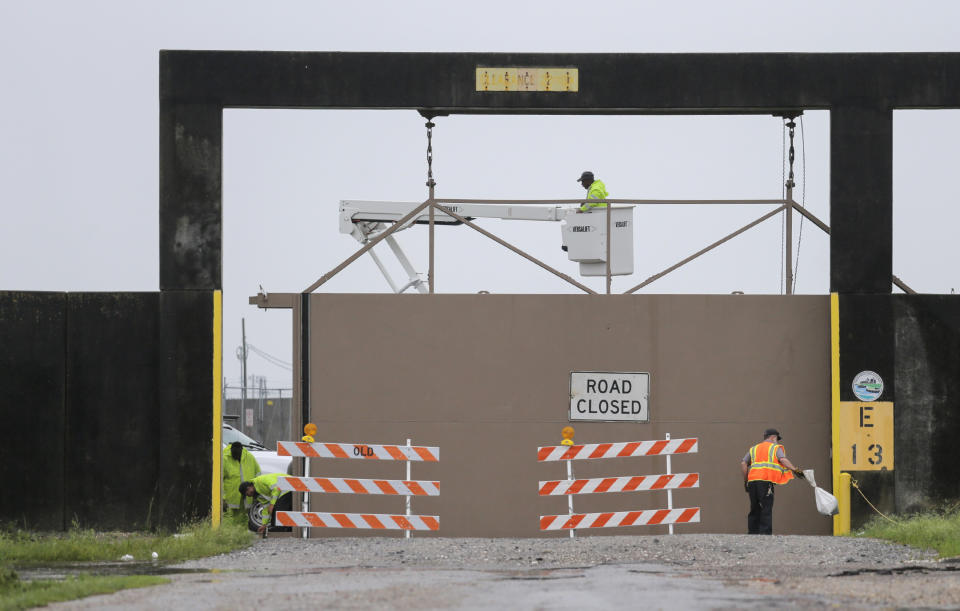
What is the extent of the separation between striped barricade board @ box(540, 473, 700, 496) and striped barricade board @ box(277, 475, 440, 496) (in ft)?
4.13

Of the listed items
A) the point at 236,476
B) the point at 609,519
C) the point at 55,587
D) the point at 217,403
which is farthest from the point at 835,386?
the point at 55,587

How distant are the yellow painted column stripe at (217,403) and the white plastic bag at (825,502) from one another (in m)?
6.37

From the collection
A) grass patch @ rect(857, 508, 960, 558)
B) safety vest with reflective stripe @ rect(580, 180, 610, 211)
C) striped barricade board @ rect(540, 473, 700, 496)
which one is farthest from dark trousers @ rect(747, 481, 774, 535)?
safety vest with reflective stripe @ rect(580, 180, 610, 211)

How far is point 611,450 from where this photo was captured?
53.1 ft

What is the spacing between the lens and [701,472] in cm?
1691

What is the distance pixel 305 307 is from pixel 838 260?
5966 millimetres

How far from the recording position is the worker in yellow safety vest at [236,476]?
57.0 ft

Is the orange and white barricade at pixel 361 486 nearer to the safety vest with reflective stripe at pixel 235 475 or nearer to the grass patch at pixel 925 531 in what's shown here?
the safety vest with reflective stripe at pixel 235 475

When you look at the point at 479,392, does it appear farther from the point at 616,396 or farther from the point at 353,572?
the point at 353,572

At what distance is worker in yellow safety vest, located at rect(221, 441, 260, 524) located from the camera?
684 inches

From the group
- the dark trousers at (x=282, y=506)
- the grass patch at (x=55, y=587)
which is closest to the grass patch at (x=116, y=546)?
the dark trousers at (x=282, y=506)

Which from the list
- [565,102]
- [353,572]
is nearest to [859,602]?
[353,572]

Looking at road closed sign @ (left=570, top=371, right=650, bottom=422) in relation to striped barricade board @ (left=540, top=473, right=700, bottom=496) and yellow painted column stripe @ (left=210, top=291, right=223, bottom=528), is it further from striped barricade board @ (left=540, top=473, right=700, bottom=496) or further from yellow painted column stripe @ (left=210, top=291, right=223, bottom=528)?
yellow painted column stripe @ (left=210, top=291, right=223, bottom=528)

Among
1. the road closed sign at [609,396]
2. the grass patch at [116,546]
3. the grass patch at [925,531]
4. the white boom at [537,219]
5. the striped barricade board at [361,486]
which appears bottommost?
the grass patch at [116,546]
